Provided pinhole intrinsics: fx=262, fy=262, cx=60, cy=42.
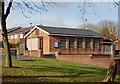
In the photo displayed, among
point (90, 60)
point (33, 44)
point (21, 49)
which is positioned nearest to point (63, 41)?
point (33, 44)

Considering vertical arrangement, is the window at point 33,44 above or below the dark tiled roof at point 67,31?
below

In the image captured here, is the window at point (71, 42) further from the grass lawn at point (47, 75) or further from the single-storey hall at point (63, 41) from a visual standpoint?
the grass lawn at point (47, 75)

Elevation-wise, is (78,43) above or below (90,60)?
above

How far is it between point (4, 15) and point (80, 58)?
17.8 metres

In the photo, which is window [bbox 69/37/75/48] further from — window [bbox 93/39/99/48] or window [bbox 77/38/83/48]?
window [bbox 93/39/99/48]

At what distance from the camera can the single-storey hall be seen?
42344 millimetres

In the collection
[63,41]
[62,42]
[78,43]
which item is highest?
[63,41]

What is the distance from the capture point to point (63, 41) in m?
43.1

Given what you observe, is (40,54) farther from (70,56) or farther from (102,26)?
(102,26)

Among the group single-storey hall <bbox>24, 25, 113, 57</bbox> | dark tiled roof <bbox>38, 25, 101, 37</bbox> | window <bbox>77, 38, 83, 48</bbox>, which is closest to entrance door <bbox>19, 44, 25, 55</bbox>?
single-storey hall <bbox>24, 25, 113, 57</bbox>

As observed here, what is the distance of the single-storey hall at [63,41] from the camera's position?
42.3 m

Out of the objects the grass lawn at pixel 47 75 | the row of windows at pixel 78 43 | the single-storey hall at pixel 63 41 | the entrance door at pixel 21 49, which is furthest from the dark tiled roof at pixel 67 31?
the grass lawn at pixel 47 75

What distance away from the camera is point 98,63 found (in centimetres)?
2755

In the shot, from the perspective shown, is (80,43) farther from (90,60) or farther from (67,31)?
(90,60)
